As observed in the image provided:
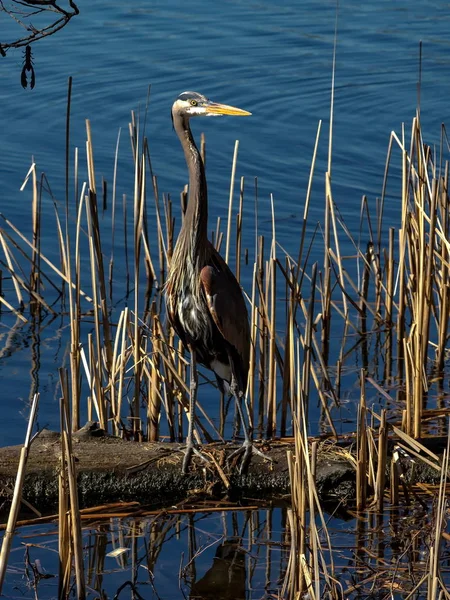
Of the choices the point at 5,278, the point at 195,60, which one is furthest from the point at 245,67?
the point at 5,278

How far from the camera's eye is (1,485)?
15.5 feet

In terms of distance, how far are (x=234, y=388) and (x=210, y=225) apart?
375 centimetres

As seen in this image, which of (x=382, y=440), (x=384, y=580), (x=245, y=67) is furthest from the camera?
(x=245, y=67)

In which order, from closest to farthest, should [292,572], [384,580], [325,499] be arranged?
[292,572], [384,580], [325,499]

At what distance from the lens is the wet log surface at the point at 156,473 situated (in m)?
4.83

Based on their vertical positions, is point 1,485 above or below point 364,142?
below

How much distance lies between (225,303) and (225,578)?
4.57ft

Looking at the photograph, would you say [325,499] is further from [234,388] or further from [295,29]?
[295,29]

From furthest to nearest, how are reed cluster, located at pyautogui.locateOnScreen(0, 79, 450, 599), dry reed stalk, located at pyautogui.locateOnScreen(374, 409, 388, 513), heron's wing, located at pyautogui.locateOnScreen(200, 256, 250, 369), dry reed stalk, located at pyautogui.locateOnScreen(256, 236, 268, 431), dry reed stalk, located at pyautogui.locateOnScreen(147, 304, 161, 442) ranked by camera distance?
1. dry reed stalk, located at pyautogui.locateOnScreen(256, 236, 268, 431)
2. dry reed stalk, located at pyautogui.locateOnScreen(147, 304, 161, 442)
3. heron's wing, located at pyautogui.locateOnScreen(200, 256, 250, 369)
4. dry reed stalk, located at pyautogui.locateOnScreen(374, 409, 388, 513)
5. reed cluster, located at pyautogui.locateOnScreen(0, 79, 450, 599)

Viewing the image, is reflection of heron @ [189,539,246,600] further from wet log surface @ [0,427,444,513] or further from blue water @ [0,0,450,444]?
blue water @ [0,0,450,444]

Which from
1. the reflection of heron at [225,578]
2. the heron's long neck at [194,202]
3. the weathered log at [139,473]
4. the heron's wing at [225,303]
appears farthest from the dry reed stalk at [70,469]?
the heron's long neck at [194,202]

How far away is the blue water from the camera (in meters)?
9.78

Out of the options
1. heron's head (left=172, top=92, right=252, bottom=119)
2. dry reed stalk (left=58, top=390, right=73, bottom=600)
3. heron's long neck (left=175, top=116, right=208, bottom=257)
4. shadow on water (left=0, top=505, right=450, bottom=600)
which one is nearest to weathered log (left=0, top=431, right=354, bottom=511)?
shadow on water (left=0, top=505, right=450, bottom=600)

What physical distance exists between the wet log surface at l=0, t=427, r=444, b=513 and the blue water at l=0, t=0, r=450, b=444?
1.92 meters
